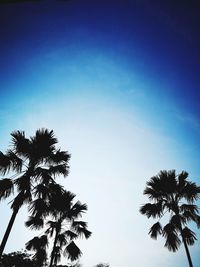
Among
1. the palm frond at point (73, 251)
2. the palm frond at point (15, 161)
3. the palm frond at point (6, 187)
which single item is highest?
the palm frond at point (15, 161)

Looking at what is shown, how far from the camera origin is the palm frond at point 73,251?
1307 centimetres

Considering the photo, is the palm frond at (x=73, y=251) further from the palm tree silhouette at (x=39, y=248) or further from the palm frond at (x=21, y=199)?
the palm frond at (x=21, y=199)

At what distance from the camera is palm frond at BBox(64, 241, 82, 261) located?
515 inches

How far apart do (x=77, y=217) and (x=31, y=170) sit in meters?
6.24

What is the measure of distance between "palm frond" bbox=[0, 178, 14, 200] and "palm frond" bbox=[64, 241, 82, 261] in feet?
21.0

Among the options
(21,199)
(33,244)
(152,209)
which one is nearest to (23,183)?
(21,199)

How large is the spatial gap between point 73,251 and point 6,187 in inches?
269

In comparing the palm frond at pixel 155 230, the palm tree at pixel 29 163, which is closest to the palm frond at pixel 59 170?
the palm tree at pixel 29 163

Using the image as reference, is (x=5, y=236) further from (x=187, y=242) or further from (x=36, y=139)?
(x=187, y=242)

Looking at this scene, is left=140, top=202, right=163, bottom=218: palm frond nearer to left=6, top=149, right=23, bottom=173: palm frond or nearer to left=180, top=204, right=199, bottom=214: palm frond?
left=180, top=204, right=199, bottom=214: palm frond

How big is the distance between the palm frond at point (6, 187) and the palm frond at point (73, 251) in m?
6.40

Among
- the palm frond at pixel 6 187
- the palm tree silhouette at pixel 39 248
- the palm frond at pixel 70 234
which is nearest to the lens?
the palm frond at pixel 6 187

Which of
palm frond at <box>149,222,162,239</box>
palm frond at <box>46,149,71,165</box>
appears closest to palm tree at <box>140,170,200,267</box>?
palm frond at <box>149,222,162,239</box>

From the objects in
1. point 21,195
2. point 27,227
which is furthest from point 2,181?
point 27,227
